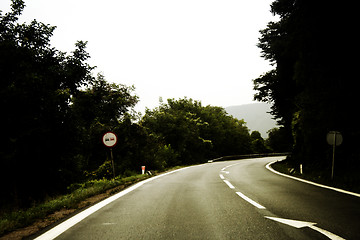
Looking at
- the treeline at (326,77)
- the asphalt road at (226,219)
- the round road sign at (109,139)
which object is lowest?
the asphalt road at (226,219)

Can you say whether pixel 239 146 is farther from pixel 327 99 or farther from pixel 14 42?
pixel 14 42

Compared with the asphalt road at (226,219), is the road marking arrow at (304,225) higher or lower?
higher

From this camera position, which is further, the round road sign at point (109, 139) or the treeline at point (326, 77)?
the round road sign at point (109, 139)

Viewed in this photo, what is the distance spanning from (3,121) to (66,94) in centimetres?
238

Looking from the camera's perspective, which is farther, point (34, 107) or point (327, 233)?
point (34, 107)

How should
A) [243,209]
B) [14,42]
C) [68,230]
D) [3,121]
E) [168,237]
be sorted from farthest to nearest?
[14,42] → [3,121] → [243,209] → [68,230] → [168,237]

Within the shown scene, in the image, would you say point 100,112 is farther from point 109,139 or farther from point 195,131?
point 195,131

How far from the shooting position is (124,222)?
152 inches

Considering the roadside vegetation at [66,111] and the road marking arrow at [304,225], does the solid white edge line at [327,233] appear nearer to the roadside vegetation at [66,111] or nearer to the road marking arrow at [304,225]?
the road marking arrow at [304,225]

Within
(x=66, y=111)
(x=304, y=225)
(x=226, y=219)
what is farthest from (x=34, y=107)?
(x=304, y=225)

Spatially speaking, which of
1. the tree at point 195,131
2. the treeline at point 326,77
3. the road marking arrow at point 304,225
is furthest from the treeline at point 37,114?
the tree at point 195,131

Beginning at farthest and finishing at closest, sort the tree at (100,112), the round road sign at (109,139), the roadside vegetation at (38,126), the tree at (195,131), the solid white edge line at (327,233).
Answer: the tree at (195,131) < the tree at (100,112) < the round road sign at (109,139) < the roadside vegetation at (38,126) < the solid white edge line at (327,233)

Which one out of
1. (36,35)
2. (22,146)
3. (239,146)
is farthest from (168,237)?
(239,146)

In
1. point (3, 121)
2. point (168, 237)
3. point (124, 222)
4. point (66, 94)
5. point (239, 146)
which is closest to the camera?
point (168, 237)
